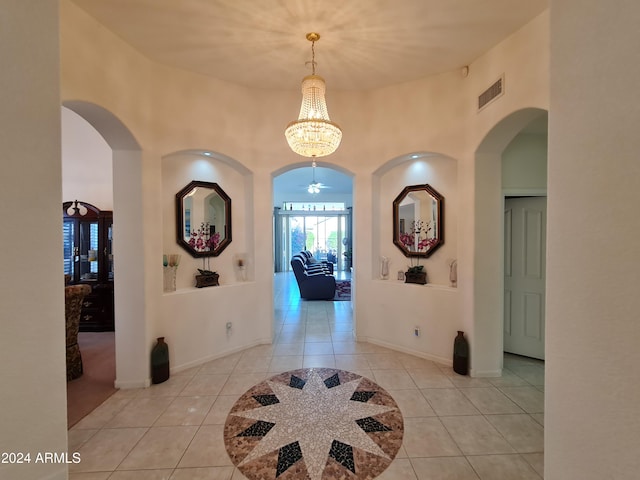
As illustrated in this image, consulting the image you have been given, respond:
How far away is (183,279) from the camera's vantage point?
359cm

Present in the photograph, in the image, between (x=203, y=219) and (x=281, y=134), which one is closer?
(x=203, y=219)

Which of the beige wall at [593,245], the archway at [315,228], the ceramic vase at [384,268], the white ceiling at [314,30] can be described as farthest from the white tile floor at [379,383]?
the archway at [315,228]

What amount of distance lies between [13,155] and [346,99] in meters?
3.81

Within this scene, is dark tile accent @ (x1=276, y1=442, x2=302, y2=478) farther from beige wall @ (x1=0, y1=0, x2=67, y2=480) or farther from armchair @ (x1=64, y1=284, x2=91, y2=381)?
armchair @ (x1=64, y1=284, x2=91, y2=381)

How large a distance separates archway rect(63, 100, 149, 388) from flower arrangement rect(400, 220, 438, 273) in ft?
11.2

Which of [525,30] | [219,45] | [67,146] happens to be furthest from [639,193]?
[67,146]

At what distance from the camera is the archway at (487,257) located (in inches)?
125

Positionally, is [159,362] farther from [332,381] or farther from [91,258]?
[91,258]

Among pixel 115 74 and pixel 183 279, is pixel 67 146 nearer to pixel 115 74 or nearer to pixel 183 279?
pixel 115 74

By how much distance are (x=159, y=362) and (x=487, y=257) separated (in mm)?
4031

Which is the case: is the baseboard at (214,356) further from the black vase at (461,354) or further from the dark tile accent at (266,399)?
the black vase at (461,354)

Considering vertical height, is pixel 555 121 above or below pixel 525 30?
below

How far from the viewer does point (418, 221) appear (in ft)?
12.8

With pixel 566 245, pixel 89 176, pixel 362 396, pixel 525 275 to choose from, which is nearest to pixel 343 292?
pixel 525 275
